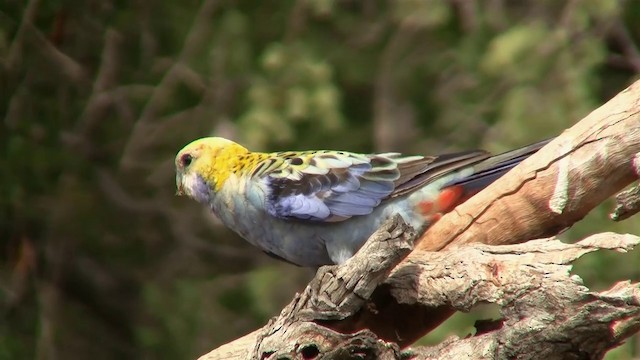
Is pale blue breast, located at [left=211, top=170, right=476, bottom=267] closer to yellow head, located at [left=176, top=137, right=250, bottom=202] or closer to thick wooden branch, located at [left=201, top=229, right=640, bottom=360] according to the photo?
yellow head, located at [left=176, top=137, right=250, bottom=202]

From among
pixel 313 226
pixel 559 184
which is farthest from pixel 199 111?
pixel 559 184

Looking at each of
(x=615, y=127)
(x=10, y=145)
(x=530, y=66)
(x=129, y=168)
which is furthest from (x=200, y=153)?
(x=129, y=168)

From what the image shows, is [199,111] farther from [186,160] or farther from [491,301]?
[491,301]

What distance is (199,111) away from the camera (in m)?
8.15

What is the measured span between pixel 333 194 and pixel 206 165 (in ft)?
2.23

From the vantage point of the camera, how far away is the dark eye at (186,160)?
507 cm

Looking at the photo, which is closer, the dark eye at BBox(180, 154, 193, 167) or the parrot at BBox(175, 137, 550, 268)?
the parrot at BBox(175, 137, 550, 268)

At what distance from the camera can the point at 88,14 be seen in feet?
24.1

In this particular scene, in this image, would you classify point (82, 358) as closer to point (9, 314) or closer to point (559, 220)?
point (9, 314)

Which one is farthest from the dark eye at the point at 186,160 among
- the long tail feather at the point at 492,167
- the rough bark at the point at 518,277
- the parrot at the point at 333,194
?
the long tail feather at the point at 492,167

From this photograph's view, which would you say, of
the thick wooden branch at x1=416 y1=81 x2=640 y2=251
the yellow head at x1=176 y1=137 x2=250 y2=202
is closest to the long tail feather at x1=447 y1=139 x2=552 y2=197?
the thick wooden branch at x1=416 y1=81 x2=640 y2=251

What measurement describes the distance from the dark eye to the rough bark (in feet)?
3.39

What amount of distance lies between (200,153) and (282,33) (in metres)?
3.04

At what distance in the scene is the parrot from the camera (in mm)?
4605
